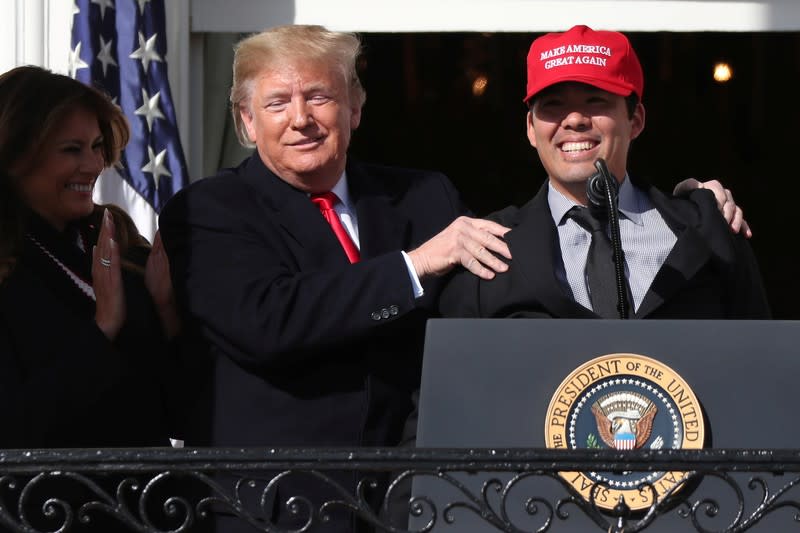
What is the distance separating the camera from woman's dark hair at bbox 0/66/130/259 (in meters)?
3.04

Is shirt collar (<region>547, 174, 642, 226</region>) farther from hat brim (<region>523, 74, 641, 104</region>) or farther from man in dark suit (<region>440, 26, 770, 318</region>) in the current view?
hat brim (<region>523, 74, 641, 104</region>)

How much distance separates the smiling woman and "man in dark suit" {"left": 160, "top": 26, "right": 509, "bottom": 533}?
0.15m

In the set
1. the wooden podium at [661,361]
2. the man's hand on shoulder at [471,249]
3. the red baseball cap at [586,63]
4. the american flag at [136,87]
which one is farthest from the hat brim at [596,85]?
the american flag at [136,87]

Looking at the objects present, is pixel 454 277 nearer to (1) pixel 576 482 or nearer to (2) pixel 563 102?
(2) pixel 563 102

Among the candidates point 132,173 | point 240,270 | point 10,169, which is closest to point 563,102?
point 240,270

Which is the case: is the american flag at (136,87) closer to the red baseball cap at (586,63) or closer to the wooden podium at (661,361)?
the red baseball cap at (586,63)

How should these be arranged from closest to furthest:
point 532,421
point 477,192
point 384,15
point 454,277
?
point 532,421 → point 454,277 → point 384,15 → point 477,192

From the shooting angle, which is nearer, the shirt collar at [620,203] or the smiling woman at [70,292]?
the shirt collar at [620,203]

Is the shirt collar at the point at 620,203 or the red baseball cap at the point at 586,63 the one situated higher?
the red baseball cap at the point at 586,63

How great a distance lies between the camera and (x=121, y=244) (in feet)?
11.0

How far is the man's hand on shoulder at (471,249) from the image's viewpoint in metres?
2.69

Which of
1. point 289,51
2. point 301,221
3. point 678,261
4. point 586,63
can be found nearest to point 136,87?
point 289,51

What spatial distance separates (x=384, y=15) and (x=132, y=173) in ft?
3.27

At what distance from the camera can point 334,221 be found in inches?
122
